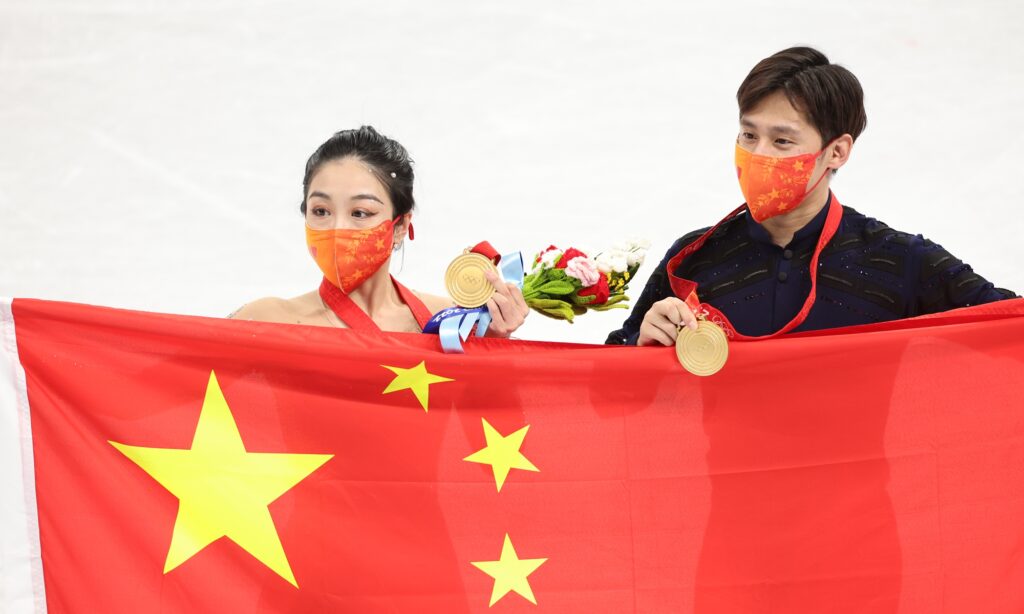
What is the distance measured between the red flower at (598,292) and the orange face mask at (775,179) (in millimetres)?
299

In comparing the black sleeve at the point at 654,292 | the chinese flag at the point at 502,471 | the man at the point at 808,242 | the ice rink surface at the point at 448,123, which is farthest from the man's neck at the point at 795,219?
the ice rink surface at the point at 448,123

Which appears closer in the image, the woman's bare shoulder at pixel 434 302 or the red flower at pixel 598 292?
the red flower at pixel 598 292

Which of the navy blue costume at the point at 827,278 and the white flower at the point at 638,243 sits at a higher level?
the white flower at the point at 638,243

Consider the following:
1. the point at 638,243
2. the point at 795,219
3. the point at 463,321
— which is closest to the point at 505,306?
the point at 463,321

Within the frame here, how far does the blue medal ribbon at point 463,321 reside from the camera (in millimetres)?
1960

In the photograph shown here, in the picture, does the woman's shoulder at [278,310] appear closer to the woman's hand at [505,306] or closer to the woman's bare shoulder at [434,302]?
the woman's bare shoulder at [434,302]

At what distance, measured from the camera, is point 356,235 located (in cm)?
211

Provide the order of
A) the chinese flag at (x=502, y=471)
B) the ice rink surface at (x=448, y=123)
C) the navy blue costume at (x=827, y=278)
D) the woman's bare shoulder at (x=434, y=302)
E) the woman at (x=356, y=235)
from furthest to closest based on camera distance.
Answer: the ice rink surface at (x=448, y=123)
the woman's bare shoulder at (x=434, y=302)
the woman at (x=356, y=235)
the navy blue costume at (x=827, y=278)
the chinese flag at (x=502, y=471)

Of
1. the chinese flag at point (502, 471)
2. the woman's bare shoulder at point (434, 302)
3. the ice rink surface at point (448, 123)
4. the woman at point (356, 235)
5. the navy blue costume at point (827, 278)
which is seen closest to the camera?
the chinese flag at point (502, 471)

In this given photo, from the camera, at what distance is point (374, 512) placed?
1910 mm

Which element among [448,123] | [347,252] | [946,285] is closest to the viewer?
[946,285]

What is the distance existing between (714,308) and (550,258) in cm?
31

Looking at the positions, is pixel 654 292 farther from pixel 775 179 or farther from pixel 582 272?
pixel 775 179

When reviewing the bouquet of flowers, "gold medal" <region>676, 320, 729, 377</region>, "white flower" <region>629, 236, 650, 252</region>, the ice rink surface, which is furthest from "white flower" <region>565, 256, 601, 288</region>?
the ice rink surface
